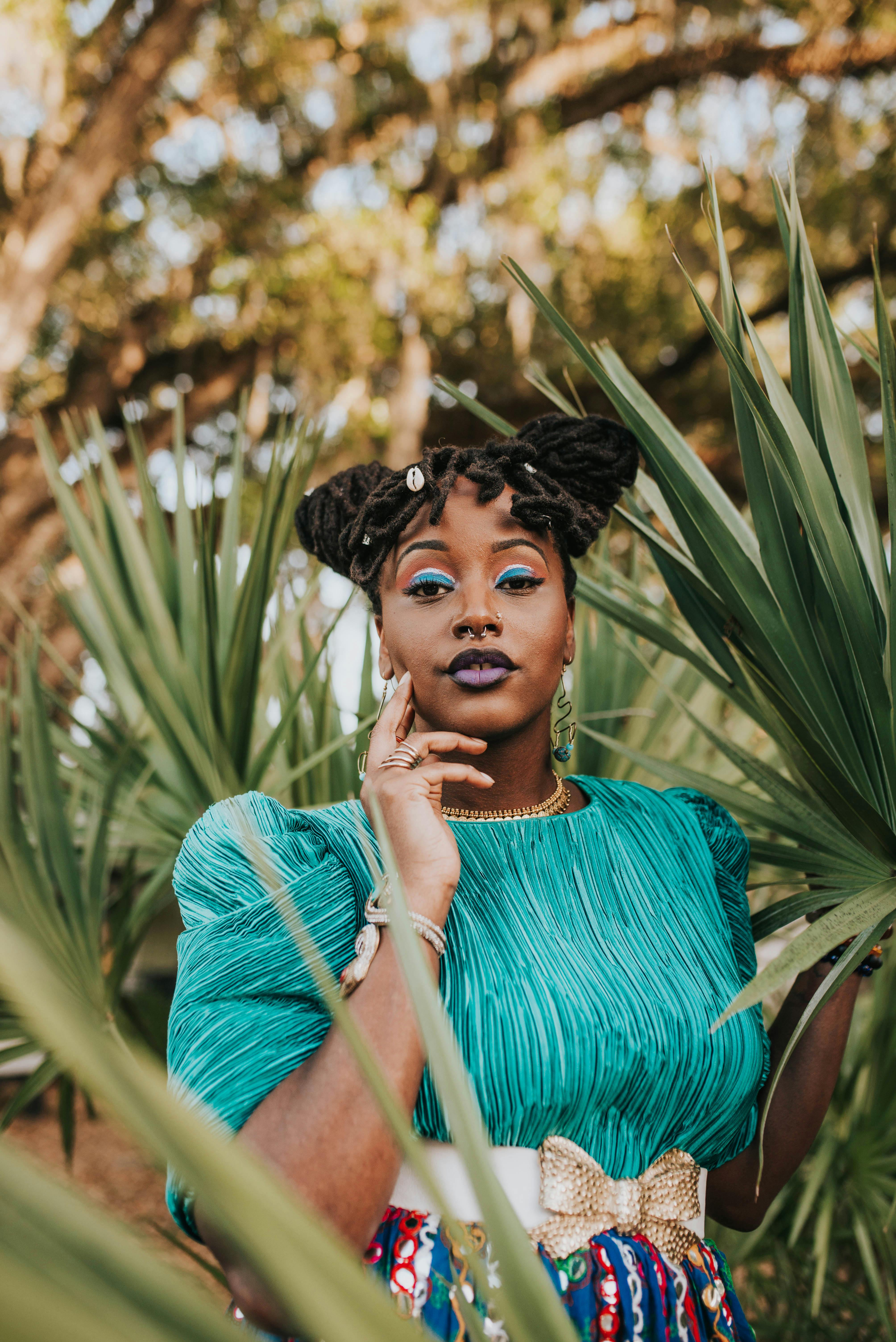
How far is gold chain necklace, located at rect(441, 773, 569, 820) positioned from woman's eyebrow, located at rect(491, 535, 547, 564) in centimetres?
40

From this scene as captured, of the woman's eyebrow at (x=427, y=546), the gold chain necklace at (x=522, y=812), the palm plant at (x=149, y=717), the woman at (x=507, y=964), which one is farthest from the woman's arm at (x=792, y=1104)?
the palm plant at (x=149, y=717)

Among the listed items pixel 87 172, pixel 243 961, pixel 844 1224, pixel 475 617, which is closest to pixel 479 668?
pixel 475 617

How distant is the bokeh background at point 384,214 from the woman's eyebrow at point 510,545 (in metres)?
5.23

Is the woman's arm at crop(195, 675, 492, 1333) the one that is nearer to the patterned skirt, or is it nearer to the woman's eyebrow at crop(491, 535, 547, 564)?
the patterned skirt

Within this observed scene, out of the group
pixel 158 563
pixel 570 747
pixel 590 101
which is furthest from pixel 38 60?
pixel 570 747

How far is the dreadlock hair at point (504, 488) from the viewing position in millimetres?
1575

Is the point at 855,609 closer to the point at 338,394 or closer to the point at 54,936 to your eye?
the point at 54,936

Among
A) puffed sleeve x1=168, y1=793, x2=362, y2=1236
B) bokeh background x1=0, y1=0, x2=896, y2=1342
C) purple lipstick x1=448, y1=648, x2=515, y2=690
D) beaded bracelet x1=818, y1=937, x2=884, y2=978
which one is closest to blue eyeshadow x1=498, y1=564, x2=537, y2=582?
purple lipstick x1=448, y1=648, x2=515, y2=690

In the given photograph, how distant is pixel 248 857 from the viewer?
3.87ft

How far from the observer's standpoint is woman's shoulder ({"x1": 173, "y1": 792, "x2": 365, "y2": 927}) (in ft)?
4.12

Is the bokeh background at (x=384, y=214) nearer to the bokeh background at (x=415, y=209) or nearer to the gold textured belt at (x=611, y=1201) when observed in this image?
the bokeh background at (x=415, y=209)

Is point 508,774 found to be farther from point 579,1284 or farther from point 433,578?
point 579,1284

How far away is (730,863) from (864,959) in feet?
0.79

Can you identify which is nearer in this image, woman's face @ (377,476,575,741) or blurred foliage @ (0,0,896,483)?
woman's face @ (377,476,575,741)
